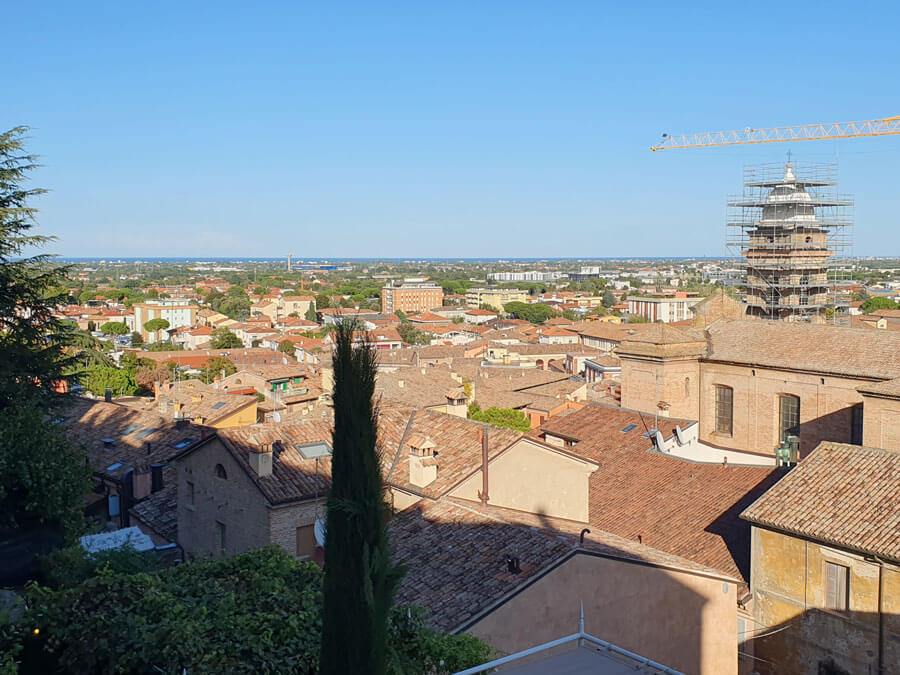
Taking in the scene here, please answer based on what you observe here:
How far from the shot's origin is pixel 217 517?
1589cm

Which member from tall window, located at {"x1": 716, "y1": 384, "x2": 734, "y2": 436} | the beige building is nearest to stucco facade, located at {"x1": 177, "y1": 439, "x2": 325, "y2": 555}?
the beige building

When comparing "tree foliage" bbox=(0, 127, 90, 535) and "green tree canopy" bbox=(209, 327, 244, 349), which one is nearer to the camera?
"tree foliage" bbox=(0, 127, 90, 535)

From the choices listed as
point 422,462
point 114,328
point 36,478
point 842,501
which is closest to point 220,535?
point 422,462

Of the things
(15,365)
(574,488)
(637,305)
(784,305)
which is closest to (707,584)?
(574,488)

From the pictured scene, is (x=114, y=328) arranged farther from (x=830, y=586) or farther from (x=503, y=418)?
(x=830, y=586)

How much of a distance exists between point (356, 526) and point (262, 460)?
31.9 ft

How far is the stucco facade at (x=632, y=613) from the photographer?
34.7 ft

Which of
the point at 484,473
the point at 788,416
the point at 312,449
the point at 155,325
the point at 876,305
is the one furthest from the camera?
the point at 155,325

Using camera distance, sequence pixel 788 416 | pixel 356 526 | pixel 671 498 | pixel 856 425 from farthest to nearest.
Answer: pixel 788 416, pixel 856 425, pixel 671 498, pixel 356 526

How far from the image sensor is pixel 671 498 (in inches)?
714

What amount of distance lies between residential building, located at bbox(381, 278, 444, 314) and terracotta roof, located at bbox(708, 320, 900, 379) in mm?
111807

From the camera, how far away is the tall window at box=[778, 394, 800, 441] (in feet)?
80.4

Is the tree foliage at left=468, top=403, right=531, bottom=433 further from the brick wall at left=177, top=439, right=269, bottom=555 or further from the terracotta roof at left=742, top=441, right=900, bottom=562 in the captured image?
the terracotta roof at left=742, top=441, right=900, bottom=562

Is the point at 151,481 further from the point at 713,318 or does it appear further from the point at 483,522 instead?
the point at 713,318
